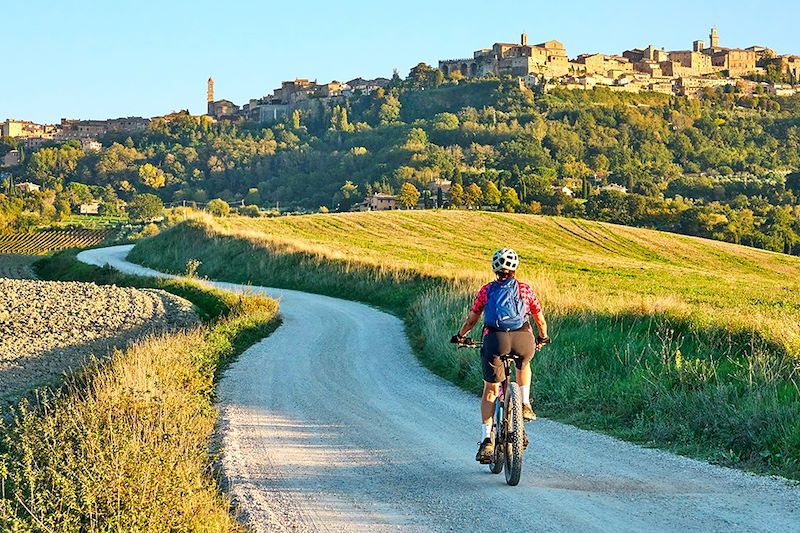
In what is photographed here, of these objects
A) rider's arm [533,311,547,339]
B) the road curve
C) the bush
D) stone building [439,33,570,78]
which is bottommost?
the road curve

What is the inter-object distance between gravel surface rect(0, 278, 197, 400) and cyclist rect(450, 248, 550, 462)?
12.5 metres

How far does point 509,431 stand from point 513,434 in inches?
3.3

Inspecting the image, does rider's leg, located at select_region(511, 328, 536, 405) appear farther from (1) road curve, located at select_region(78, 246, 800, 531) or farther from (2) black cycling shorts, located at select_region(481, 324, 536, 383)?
(1) road curve, located at select_region(78, 246, 800, 531)

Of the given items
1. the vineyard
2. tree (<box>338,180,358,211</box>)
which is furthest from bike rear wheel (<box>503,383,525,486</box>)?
tree (<box>338,180,358,211</box>)

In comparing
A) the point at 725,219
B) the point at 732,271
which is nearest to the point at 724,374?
the point at 732,271

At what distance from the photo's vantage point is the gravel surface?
22266mm

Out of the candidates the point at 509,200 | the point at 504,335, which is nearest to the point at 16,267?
the point at 509,200

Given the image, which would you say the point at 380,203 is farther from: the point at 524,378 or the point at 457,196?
the point at 524,378

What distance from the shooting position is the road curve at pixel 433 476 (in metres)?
7.52

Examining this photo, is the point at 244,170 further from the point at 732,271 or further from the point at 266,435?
the point at 266,435

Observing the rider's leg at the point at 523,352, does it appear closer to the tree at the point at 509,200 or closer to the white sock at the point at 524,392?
the white sock at the point at 524,392

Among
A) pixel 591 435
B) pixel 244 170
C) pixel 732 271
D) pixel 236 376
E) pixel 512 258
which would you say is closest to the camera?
pixel 512 258

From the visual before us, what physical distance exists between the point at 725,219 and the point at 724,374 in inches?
2927

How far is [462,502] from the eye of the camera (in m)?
8.11
